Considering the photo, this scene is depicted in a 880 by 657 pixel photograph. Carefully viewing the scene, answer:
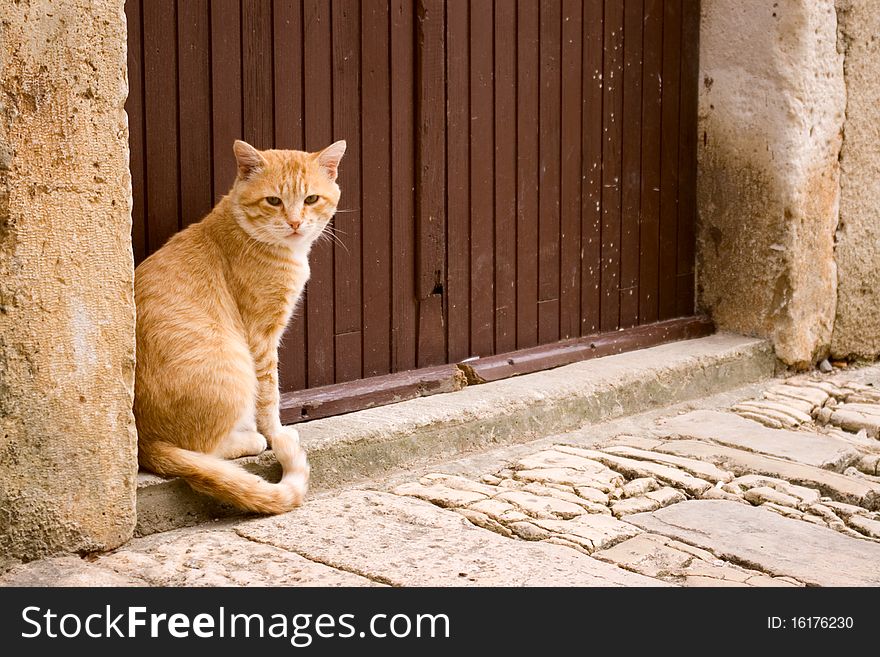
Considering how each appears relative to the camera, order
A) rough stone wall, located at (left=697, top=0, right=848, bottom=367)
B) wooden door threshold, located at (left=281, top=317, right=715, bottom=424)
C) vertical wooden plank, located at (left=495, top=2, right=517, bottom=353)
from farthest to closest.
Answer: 1. rough stone wall, located at (left=697, top=0, right=848, bottom=367)
2. vertical wooden plank, located at (left=495, top=2, right=517, bottom=353)
3. wooden door threshold, located at (left=281, top=317, right=715, bottom=424)

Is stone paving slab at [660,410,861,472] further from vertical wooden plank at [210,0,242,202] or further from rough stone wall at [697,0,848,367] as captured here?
vertical wooden plank at [210,0,242,202]

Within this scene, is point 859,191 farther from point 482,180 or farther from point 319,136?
point 319,136

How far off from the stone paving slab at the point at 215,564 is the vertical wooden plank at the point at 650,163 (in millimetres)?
2963

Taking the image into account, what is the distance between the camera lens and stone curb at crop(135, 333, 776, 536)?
3.41 metres

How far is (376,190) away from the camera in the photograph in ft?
14.2

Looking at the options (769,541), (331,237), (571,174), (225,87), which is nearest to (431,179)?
(331,237)

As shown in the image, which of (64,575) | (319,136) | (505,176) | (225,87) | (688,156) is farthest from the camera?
(688,156)

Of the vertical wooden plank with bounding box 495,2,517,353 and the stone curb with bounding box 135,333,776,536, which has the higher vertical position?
the vertical wooden plank with bounding box 495,2,517,353

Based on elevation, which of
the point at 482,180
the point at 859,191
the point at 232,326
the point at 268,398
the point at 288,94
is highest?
the point at 288,94

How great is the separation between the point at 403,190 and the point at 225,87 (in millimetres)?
905

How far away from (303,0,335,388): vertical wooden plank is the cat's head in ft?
1.52

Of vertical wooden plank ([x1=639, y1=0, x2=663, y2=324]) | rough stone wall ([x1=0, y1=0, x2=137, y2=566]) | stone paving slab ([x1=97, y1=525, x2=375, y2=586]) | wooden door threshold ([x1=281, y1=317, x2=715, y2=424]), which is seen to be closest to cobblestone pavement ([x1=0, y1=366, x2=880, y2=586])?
stone paving slab ([x1=97, y1=525, x2=375, y2=586])

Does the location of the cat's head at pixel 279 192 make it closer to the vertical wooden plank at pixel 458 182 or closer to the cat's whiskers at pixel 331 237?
the cat's whiskers at pixel 331 237

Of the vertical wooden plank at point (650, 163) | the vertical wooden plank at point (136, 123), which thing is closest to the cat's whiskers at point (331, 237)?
the vertical wooden plank at point (136, 123)
